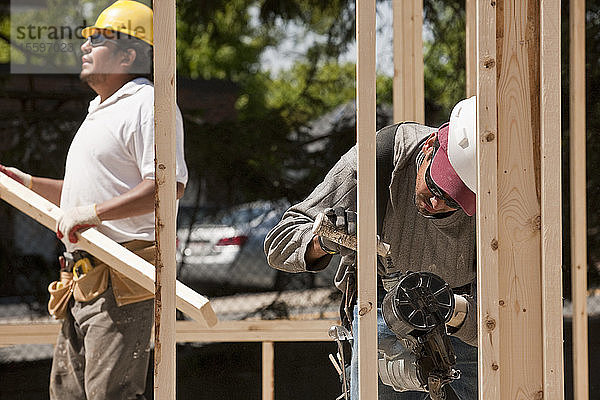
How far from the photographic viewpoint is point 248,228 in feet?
11.3

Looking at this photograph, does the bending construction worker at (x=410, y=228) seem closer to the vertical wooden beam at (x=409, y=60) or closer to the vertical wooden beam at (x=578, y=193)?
the vertical wooden beam at (x=409, y=60)

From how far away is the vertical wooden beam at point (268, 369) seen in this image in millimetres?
3316

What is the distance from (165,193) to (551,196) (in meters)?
0.78

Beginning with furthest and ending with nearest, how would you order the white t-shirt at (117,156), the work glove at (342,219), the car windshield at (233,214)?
the car windshield at (233,214) → the white t-shirt at (117,156) → the work glove at (342,219)

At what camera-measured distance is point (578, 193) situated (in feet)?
10.4

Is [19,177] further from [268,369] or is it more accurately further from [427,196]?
[427,196]

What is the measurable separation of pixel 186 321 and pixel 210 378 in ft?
0.88

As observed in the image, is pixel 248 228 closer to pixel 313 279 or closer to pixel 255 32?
pixel 313 279

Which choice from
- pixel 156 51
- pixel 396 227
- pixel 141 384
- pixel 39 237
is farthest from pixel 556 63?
pixel 39 237

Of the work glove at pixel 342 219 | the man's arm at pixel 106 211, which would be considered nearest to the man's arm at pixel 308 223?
the work glove at pixel 342 219

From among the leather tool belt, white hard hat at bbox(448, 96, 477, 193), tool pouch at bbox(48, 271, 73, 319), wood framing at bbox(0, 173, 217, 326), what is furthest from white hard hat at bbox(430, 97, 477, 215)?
tool pouch at bbox(48, 271, 73, 319)

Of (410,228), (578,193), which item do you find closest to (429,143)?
(410,228)

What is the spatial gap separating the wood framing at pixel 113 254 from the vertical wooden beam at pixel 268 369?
1.07 m

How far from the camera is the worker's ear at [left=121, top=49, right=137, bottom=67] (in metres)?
2.74
